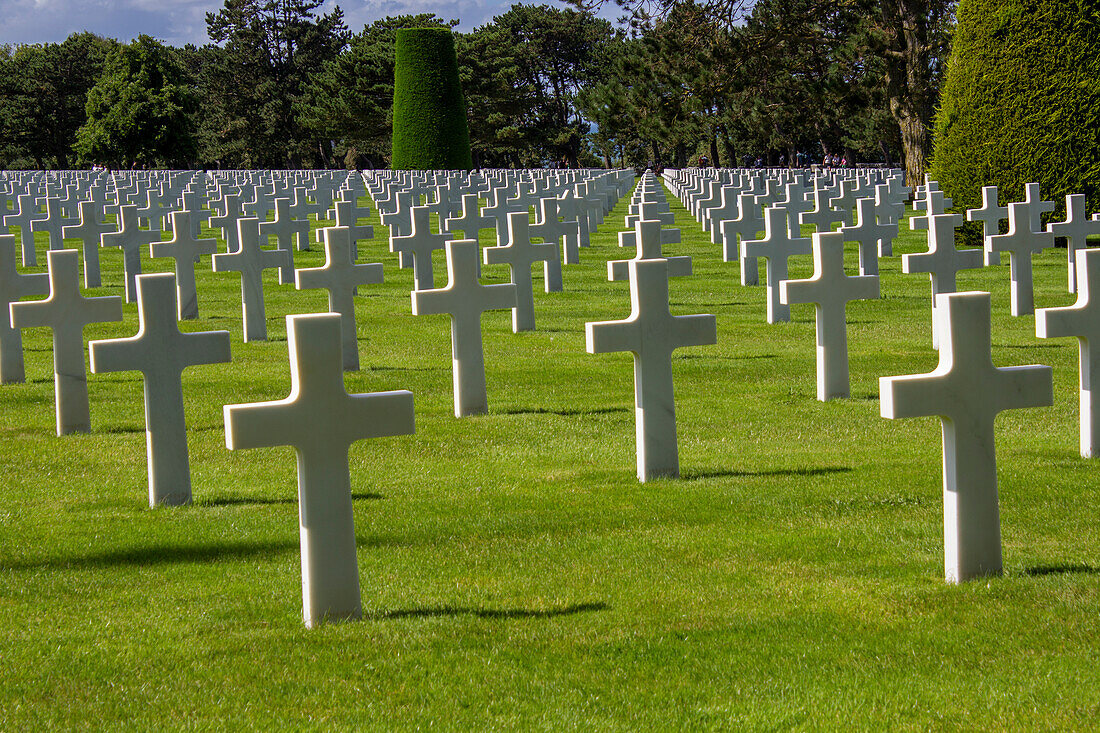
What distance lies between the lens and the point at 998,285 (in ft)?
46.3

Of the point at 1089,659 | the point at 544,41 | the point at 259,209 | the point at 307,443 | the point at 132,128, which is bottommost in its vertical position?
the point at 1089,659

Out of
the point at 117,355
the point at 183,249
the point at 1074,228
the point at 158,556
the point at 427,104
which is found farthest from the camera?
the point at 427,104

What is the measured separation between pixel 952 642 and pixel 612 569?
1311 mm

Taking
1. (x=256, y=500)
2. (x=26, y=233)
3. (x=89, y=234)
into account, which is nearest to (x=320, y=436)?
(x=256, y=500)

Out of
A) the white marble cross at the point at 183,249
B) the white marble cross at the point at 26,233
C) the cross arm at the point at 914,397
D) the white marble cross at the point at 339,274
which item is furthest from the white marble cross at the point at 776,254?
the white marble cross at the point at 26,233

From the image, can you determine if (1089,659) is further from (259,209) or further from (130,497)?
(259,209)

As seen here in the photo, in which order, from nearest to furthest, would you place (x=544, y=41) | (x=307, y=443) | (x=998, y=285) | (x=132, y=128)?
(x=307, y=443), (x=998, y=285), (x=132, y=128), (x=544, y=41)

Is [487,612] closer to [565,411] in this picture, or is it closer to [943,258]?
[565,411]

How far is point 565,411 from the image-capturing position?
8.28 m

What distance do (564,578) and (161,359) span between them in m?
2.13

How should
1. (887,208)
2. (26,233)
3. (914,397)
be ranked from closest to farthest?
(914,397) < (26,233) < (887,208)

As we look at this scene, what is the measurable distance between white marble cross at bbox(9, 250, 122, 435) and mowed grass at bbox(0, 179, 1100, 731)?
0.85 ft


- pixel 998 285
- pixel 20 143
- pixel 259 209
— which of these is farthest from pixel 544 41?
pixel 998 285

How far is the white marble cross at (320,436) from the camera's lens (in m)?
4.09
